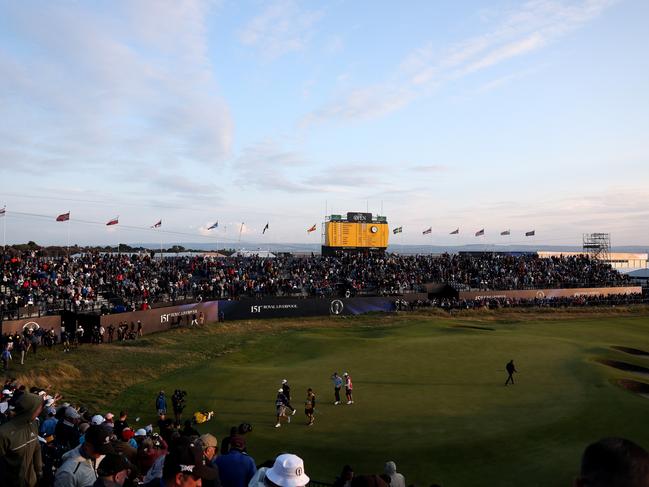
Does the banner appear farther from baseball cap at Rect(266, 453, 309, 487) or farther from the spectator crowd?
baseball cap at Rect(266, 453, 309, 487)

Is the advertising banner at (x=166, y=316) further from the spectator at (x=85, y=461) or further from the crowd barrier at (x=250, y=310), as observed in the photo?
the spectator at (x=85, y=461)

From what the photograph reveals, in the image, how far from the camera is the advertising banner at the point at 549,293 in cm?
6003

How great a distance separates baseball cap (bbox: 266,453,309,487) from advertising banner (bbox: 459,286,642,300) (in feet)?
184

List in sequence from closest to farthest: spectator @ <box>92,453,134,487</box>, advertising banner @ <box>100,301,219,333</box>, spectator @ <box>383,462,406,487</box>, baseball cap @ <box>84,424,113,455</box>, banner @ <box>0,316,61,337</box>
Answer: spectator @ <box>92,453,134,487</box>, baseball cap @ <box>84,424,113,455</box>, spectator @ <box>383,462,406,487</box>, banner @ <box>0,316,61,337</box>, advertising banner @ <box>100,301,219,333</box>

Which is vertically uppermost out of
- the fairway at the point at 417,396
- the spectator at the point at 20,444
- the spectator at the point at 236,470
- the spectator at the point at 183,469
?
the spectator at the point at 183,469

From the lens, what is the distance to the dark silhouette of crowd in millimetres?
39531

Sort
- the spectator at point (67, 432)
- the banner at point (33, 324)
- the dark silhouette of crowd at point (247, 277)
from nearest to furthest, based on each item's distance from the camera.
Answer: the spectator at point (67, 432) → the banner at point (33, 324) → the dark silhouette of crowd at point (247, 277)

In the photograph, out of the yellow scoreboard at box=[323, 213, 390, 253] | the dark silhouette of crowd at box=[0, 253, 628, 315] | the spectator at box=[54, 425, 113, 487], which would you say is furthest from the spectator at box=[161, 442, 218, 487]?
the yellow scoreboard at box=[323, 213, 390, 253]

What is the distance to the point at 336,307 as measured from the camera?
54312 mm

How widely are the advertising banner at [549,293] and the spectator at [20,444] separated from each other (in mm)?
56064

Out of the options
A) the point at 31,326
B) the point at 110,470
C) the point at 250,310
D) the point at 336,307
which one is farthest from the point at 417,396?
the point at 336,307

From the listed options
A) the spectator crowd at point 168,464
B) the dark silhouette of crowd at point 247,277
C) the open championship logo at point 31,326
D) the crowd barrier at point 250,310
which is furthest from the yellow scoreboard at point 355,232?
the spectator crowd at point 168,464

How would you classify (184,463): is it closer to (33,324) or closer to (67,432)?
(67,432)

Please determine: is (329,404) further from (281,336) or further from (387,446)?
(281,336)
